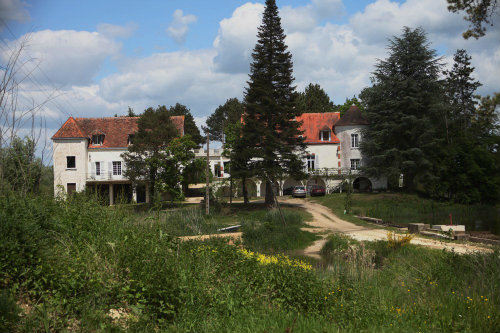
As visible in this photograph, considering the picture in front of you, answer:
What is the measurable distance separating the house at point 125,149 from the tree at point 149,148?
6.40 m

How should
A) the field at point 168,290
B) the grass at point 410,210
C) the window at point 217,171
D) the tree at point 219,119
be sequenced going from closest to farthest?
the field at point 168,290, the grass at point 410,210, the window at point 217,171, the tree at point 219,119

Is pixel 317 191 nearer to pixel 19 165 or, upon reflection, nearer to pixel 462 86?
pixel 462 86

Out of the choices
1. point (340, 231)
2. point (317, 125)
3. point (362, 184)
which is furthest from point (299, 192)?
point (340, 231)

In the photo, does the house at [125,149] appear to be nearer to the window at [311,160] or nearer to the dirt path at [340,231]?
the window at [311,160]

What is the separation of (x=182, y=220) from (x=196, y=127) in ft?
191

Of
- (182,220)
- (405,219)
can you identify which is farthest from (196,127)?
(182,220)

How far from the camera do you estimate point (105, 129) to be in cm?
4606

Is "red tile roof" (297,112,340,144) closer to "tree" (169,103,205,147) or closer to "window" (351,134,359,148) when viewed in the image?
"window" (351,134,359,148)

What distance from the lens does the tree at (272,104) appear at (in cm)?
3294

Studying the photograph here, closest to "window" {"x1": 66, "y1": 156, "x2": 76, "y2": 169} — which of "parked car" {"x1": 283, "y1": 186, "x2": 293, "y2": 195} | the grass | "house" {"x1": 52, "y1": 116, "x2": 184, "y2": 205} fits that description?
"house" {"x1": 52, "y1": 116, "x2": 184, "y2": 205}

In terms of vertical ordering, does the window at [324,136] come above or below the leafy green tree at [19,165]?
above

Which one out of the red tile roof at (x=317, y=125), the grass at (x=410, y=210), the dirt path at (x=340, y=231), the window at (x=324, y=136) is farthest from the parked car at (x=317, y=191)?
the window at (x=324, y=136)

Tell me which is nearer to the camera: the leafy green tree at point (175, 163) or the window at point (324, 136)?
the leafy green tree at point (175, 163)

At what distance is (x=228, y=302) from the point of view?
5.66 m
